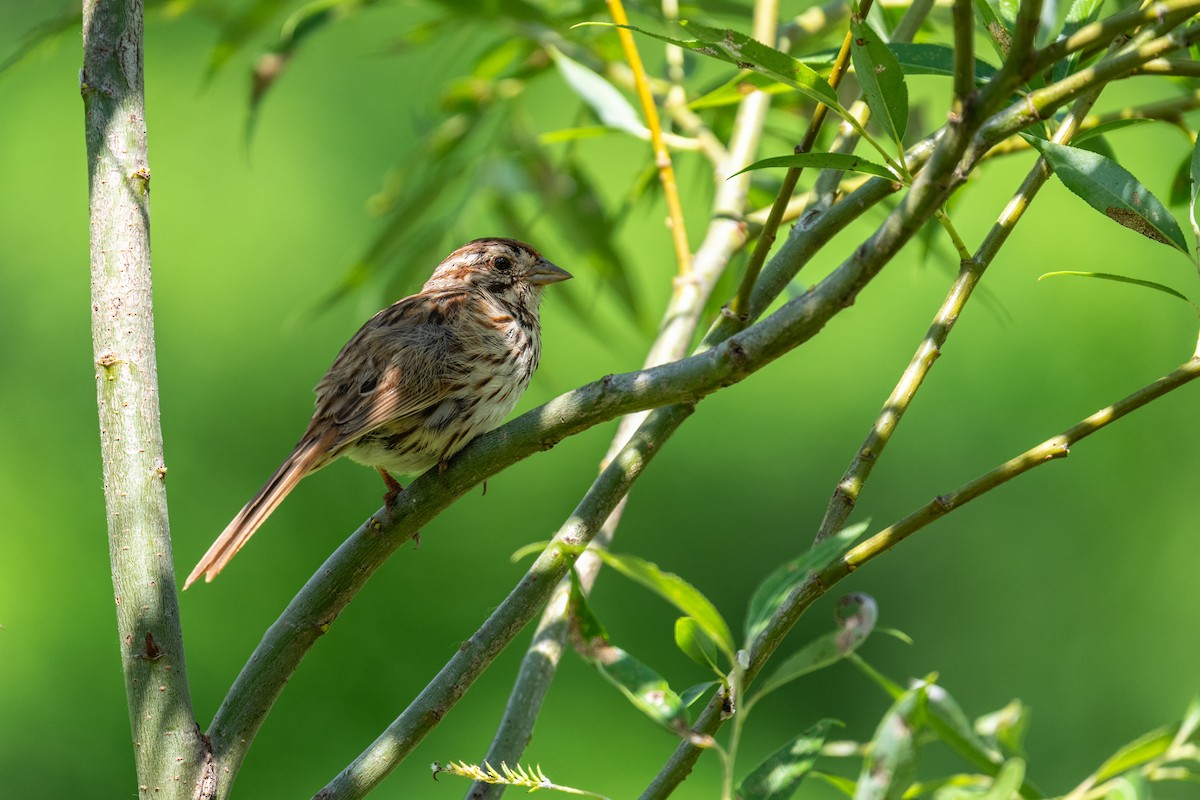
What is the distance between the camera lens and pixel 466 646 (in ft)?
4.61

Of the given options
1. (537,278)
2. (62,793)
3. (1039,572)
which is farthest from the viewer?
(1039,572)

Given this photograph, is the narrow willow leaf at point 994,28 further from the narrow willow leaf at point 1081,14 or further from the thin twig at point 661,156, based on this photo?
the thin twig at point 661,156

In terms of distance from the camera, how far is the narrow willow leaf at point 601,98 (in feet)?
7.29

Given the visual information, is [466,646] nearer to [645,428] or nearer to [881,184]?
[645,428]

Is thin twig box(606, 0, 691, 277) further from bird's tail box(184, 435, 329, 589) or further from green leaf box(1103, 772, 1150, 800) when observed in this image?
green leaf box(1103, 772, 1150, 800)

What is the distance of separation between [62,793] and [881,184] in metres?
4.01

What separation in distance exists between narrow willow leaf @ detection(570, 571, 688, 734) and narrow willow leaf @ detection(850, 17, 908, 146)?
0.54 m

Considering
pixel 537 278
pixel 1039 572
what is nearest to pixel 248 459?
pixel 537 278

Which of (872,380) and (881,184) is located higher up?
(881,184)

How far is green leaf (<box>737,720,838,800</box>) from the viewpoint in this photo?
40.3 inches

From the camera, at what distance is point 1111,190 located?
1.16 metres

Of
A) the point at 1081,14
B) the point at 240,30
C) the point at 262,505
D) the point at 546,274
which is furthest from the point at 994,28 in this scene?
the point at 546,274

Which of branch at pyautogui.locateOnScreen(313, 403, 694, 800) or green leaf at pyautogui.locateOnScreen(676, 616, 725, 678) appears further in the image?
branch at pyautogui.locateOnScreen(313, 403, 694, 800)

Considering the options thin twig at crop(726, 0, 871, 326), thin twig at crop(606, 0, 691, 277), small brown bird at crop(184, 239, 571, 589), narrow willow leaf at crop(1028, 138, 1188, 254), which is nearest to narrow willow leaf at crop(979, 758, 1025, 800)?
narrow willow leaf at crop(1028, 138, 1188, 254)
